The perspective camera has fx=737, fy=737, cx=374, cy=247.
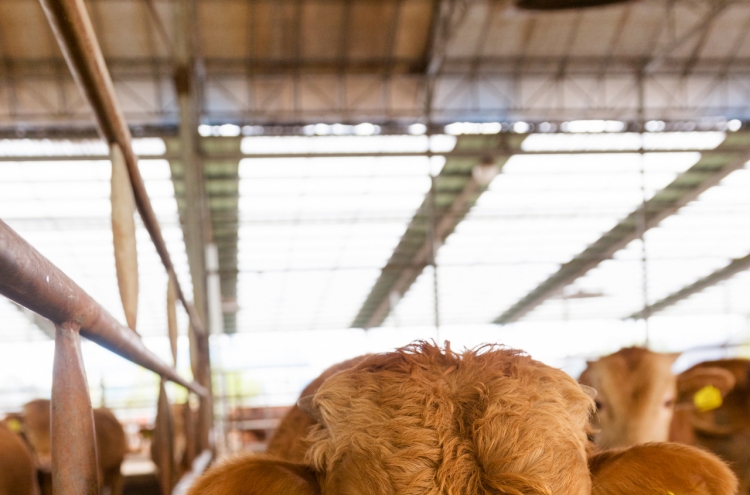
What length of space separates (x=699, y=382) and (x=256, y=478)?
491 cm

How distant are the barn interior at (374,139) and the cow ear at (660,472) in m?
6.48

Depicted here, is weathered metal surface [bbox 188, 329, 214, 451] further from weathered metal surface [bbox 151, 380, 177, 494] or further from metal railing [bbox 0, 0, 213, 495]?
metal railing [bbox 0, 0, 213, 495]

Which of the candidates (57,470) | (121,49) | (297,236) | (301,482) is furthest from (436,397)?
(297,236)

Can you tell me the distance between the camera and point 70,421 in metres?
1.30

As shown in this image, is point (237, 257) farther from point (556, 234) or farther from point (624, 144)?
point (624, 144)

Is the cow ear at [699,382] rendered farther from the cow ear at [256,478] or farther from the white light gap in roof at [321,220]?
the white light gap in roof at [321,220]

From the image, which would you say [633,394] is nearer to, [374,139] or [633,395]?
[633,395]

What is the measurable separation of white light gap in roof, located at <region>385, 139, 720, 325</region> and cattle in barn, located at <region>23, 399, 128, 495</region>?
349 inches

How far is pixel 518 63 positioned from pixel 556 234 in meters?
5.87

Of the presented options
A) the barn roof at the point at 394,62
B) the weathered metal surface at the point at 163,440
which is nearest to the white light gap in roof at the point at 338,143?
the barn roof at the point at 394,62

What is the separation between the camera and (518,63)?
1297cm

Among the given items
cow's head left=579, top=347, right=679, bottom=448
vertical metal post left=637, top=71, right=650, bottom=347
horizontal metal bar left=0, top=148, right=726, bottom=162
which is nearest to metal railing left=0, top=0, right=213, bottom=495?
cow's head left=579, top=347, right=679, bottom=448

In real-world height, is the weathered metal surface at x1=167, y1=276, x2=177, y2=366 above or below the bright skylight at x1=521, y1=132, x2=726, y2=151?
below

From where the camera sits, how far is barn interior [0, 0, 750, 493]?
11.7 m
